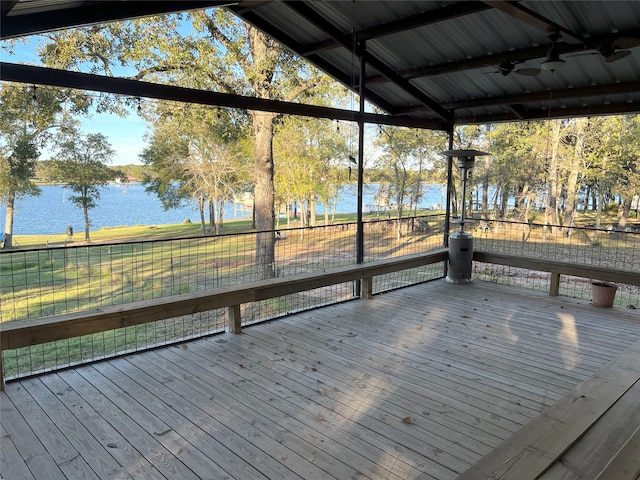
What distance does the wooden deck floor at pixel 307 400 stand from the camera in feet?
6.96

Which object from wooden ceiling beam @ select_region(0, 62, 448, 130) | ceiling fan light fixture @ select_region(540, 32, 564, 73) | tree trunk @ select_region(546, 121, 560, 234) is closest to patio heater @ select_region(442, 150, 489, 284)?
wooden ceiling beam @ select_region(0, 62, 448, 130)

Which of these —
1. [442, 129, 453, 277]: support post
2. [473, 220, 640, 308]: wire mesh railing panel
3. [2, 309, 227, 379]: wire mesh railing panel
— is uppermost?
[442, 129, 453, 277]: support post

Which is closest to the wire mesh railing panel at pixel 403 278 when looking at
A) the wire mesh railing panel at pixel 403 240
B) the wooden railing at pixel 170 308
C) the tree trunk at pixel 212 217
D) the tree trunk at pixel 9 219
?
the wooden railing at pixel 170 308

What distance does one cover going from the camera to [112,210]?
77.8 feet

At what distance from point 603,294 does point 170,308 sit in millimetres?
4922

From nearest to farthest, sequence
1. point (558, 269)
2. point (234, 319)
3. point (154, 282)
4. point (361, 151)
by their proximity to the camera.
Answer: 1. point (234, 319)
2. point (361, 151)
3. point (558, 269)
4. point (154, 282)

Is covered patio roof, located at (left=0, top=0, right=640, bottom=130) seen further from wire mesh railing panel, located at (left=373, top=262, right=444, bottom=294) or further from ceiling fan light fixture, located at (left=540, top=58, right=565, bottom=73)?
wire mesh railing panel, located at (left=373, top=262, right=444, bottom=294)

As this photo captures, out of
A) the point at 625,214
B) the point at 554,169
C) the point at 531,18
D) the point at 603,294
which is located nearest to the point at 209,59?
the point at 531,18

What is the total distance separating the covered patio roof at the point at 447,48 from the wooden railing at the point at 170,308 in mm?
1746

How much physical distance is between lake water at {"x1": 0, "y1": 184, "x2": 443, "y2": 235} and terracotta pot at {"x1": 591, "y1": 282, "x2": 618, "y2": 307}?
14.1 m

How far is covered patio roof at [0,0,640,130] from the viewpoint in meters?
3.19

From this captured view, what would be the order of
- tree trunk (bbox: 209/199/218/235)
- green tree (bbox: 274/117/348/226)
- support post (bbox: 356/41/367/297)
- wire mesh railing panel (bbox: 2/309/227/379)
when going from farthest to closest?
tree trunk (bbox: 209/199/218/235)
green tree (bbox: 274/117/348/226)
wire mesh railing panel (bbox: 2/309/227/379)
support post (bbox: 356/41/367/297)

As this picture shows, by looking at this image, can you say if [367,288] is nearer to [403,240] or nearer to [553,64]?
[553,64]

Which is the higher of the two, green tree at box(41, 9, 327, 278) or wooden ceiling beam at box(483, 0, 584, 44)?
green tree at box(41, 9, 327, 278)
